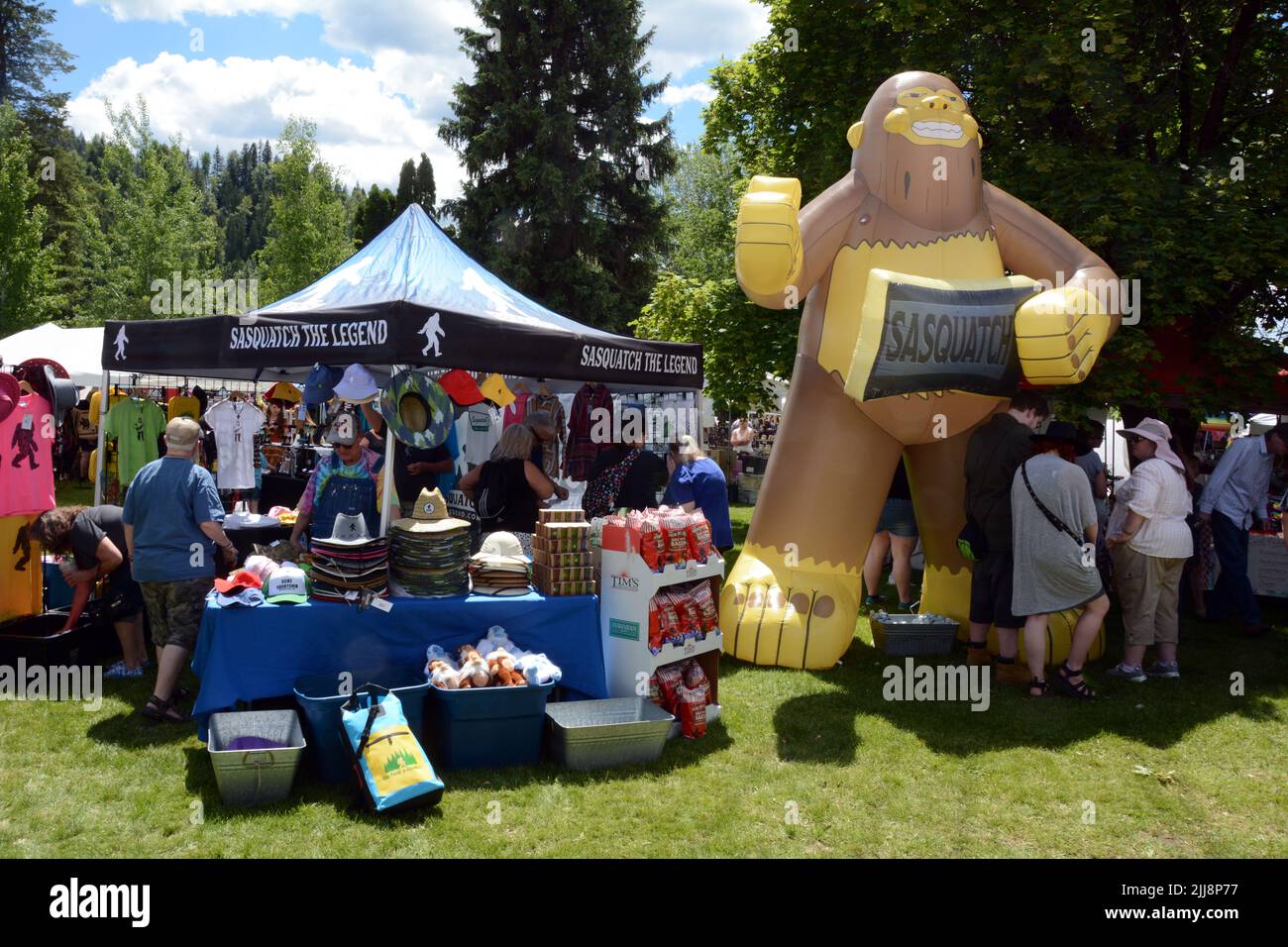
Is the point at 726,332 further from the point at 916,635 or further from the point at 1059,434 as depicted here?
the point at 1059,434

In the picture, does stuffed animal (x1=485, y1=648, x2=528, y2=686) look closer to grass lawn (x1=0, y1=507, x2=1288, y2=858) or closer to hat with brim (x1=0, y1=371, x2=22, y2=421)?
grass lawn (x1=0, y1=507, x2=1288, y2=858)

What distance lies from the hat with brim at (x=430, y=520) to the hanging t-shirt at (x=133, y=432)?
575 centimetres

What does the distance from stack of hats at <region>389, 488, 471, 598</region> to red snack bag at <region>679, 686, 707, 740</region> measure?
53.7 inches

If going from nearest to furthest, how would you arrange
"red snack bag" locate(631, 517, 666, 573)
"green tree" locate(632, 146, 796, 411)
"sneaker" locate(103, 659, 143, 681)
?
"red snack bag" locate(631, 517, 666, 573) → "sneaker" locate(103, 659, 143, 681) → "green tree" locate(632, 146, 796, 411)

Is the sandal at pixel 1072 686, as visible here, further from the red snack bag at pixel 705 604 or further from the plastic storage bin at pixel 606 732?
the plastic storage bin at pixel 606 732

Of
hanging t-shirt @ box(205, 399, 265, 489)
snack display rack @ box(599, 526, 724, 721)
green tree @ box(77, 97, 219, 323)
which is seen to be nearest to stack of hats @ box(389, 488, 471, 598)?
snack display rack @ box(599, 526, 724, 721)

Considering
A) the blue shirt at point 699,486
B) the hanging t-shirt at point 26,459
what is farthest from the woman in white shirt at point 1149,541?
the hanging t-shirt at point 26,459

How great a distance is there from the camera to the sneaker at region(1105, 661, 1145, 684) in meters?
6.26

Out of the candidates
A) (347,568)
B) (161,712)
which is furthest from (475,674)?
(161,712)

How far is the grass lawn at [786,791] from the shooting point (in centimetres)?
382

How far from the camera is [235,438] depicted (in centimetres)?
1101

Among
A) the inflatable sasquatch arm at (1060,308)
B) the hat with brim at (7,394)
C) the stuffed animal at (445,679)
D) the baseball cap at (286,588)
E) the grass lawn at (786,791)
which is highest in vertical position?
the inflatable sasquatch arm at (1060,308)
